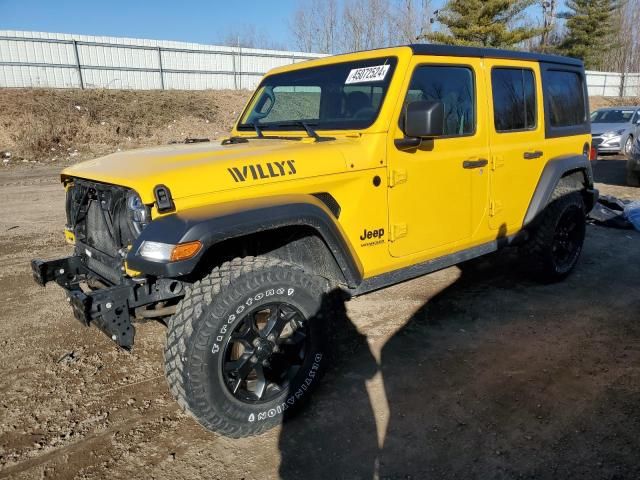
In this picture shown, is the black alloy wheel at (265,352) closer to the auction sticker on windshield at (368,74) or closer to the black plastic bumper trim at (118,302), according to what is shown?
the black plastic bumper trim at (118,302)

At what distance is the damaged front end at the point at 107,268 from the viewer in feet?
8.29

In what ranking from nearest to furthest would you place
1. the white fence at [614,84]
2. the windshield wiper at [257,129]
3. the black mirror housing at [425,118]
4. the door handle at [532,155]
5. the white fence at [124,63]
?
the black mirror housing at [425,118] → the windshield wiper at [257,129] → the door handle at [532,155] → the white fence at [124,63] → the white fence at [614,84]

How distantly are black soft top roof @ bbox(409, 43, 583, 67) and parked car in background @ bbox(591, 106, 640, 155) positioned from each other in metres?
10.6

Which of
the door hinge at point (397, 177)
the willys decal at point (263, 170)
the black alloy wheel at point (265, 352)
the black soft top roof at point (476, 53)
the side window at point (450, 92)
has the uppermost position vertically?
the black soft top roof at point (476, 53)

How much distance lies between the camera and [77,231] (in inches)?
128

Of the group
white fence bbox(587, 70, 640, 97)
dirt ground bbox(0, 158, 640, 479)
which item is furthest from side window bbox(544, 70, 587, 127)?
white fence bbox(587, 70, 640, 97)

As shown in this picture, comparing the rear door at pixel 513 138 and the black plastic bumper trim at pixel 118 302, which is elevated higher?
the rear door at pixel 513 138

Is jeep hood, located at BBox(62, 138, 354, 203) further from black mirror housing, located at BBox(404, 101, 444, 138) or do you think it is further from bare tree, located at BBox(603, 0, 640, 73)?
bare tree, located at BBox(603, 0, 640, 73)

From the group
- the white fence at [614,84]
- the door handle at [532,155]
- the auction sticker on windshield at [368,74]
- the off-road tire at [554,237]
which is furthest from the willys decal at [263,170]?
the white fence at [614,84]

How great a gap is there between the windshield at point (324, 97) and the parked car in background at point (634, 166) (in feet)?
27.1

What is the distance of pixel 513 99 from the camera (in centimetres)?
404

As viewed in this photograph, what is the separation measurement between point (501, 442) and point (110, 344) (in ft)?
9.28

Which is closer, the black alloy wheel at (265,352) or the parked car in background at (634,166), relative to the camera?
the black alloy wheel at (265,352)

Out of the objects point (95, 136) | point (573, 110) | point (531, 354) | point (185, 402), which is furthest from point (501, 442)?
point (95, 136)
